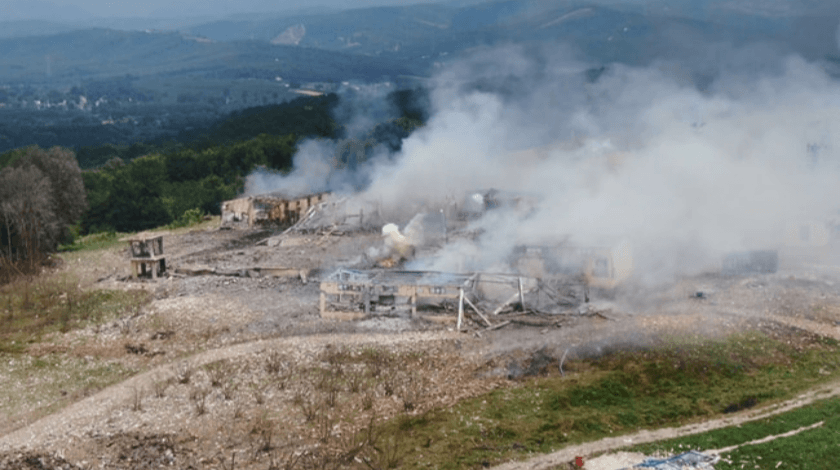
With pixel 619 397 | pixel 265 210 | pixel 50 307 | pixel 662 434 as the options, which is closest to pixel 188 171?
pixel 265 210

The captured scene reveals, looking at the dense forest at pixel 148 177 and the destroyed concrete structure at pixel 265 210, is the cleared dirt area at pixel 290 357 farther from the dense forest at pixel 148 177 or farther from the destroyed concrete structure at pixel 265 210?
the destroyed concrete structure at pixel 265 210

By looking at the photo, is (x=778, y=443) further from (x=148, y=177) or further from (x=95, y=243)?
(x=148, y=177)

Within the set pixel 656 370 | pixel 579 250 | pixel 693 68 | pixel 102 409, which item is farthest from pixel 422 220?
pixel 693 68

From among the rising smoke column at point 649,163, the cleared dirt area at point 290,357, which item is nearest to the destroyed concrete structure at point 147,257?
the cleared dirt area at point 290,357

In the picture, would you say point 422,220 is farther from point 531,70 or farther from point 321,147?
point 531,70

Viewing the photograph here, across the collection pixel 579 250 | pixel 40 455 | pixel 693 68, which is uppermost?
pixel 693 68
